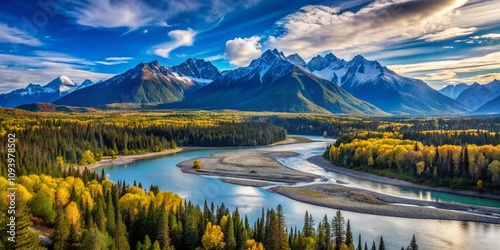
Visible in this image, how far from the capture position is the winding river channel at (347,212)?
53.7 m

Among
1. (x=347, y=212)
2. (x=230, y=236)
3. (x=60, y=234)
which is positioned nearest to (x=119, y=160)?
(x=347, y=212)

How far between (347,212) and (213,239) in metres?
30.6

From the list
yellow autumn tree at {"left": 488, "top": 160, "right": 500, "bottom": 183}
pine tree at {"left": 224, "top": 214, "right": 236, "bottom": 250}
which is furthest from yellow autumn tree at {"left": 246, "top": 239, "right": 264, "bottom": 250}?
yellow autumn tree at {"left": 488, "top": 160, "right": 500, "bottom": 183}

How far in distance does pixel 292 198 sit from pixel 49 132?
3428 inches

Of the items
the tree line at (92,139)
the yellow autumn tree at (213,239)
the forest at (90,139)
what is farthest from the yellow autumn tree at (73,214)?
the tree line at (92,139)

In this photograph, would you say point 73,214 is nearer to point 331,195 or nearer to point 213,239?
point 213,239

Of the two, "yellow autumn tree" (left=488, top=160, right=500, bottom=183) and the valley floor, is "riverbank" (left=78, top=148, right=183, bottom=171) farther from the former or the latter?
"yellow autumn tree" (left=488, top=160, right=500, bottom=183)

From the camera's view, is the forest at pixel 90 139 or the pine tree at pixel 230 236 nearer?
the pine tree at pixel 230 236

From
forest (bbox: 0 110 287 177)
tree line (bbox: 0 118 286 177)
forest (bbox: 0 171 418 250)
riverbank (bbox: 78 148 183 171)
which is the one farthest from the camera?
riverbank (bbox: 78 148 183 171)

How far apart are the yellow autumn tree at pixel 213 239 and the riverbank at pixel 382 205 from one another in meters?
31.1

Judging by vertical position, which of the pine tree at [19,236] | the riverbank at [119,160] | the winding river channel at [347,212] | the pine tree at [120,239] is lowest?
the winding river channel at [347,212]

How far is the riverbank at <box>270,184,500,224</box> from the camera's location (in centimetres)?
6481

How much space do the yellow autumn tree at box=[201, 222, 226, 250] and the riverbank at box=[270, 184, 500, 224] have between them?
3115 cm

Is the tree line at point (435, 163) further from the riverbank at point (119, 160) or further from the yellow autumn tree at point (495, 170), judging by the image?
the riverbank at point (119, 160)
